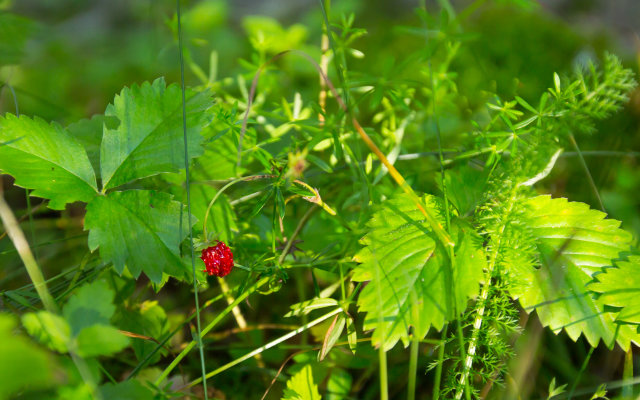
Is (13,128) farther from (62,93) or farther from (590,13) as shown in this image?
(590,13)

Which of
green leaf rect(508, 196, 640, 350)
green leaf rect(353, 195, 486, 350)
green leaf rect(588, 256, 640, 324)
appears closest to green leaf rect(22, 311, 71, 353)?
green leaf rect(353, 195, 486, 350)

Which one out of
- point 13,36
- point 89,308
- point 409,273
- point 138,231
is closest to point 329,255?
point 409,273

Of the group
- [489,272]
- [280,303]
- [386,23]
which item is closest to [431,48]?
[489,272]

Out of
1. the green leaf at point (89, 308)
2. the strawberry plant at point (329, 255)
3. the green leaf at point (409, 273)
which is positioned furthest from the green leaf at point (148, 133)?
the green leaf at point (409, 273)

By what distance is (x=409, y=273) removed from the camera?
1.00 m

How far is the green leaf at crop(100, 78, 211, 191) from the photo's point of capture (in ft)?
3.63

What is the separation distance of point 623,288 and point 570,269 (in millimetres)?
104

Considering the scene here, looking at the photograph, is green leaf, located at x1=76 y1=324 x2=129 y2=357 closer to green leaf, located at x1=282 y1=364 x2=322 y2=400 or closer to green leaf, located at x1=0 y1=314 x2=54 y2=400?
green leaf, located at x1=0 y1=314 x2=54 y2=400

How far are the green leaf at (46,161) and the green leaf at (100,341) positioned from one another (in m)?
0.39

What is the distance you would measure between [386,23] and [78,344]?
8.34 ft

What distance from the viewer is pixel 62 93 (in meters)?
2.52

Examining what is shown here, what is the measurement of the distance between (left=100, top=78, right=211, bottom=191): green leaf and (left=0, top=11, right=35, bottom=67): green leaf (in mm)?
997

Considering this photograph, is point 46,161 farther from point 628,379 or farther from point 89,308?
point 628,379

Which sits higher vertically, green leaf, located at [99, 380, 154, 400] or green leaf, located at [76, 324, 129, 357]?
green leaf, located at [76, 324, 129, 357]
